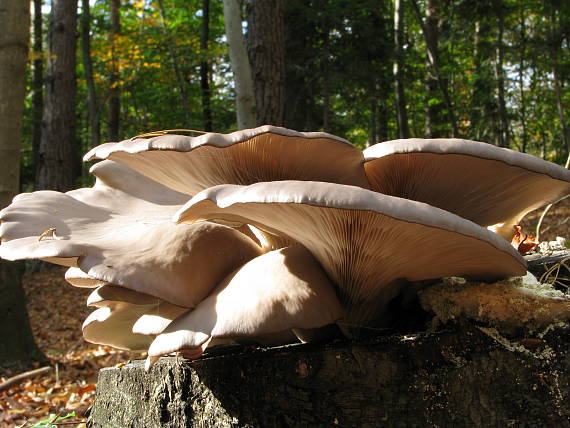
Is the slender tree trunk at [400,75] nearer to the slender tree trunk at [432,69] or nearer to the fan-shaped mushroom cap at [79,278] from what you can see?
the slender tree trunk at [432,69]


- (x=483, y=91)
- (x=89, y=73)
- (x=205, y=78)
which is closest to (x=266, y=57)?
(x=205, y=78)

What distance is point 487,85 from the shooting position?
51.5ft

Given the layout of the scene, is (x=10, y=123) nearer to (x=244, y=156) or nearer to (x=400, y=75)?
(x=244, y=156)

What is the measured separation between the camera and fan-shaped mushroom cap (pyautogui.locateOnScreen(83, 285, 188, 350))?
1.40m

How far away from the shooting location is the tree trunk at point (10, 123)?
176 inches

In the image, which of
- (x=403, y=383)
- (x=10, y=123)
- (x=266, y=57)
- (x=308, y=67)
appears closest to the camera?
(x=403, y=383)

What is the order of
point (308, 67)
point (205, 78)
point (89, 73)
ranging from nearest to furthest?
point (308, 67) < point (89, 73) < point (205, 78)

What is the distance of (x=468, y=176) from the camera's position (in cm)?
150

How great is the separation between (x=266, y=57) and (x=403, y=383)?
5.54 m

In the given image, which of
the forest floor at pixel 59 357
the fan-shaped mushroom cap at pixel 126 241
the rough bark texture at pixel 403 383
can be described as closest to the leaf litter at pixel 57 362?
the forest floor at pixel 59 357

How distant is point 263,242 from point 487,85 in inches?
637

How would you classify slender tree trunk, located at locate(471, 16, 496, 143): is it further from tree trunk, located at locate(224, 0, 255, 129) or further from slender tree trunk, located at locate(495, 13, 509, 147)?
tree trunk, located at locate(224, 0, 255, 129)

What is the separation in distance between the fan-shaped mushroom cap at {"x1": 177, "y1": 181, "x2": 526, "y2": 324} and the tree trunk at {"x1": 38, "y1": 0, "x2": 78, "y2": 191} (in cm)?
1134

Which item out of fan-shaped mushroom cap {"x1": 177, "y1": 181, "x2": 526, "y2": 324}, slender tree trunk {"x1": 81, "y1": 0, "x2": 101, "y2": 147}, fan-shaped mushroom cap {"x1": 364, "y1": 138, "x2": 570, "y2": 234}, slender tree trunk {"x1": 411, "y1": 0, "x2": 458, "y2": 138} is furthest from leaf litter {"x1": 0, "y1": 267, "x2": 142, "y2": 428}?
slender tree trunk {"x1": 411, "y1": 0, "x2": 458, "y2": 138}
